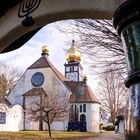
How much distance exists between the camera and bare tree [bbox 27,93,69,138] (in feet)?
136

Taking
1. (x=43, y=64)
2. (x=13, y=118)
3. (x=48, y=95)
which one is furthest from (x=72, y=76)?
(x=13, y=118)

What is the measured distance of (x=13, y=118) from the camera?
49469mm

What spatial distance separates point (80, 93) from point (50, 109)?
18955 mm

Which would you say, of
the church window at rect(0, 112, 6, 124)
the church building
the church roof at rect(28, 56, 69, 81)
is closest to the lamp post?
the church window at rect(0, 112, 6, 124)

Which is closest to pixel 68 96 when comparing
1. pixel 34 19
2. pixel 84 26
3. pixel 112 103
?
pixel 112 103

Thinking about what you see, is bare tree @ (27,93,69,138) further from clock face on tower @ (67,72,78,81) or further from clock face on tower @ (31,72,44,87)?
Answer: clock face on tower @ (67,72,78,81)

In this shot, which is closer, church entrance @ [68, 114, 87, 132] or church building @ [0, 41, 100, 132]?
church building @ [0, 41, 100, 132]

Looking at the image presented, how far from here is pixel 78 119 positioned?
5641 cm

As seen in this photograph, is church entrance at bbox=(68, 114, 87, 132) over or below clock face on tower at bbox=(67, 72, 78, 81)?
below

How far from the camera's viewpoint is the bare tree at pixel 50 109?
136ft

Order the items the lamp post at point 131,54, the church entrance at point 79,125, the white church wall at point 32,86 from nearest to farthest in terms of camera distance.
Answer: the lamp post at point 131,54
the white church wall at point 32,86
the church entrance at point 79,125

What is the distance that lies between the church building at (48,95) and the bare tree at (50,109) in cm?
136

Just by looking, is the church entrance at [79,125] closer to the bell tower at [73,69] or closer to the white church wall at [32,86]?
the white church wall at [32,86]

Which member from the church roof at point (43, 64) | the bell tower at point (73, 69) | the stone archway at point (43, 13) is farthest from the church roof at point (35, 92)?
the stone archway at point (43, 13)
